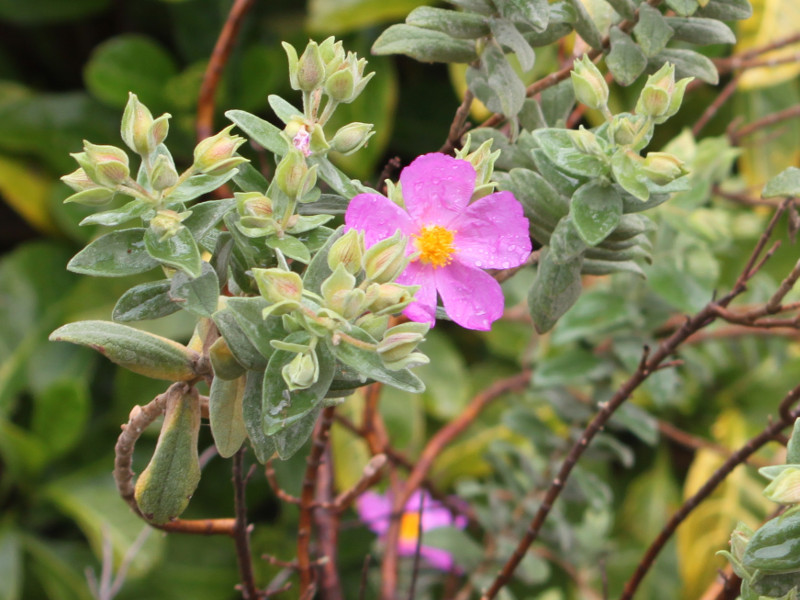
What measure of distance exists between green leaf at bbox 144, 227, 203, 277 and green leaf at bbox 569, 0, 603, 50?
0.84 ft

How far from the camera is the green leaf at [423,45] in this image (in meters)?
0.50

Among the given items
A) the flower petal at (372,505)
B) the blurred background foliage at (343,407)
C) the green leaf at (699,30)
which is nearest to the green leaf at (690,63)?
the green leaf at (699,30)

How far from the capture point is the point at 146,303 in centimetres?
42

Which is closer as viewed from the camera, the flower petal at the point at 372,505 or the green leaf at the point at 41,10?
the flower petal at the point at 372,505

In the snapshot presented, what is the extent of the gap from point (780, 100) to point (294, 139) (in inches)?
56.1

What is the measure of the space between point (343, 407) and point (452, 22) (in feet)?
2.23

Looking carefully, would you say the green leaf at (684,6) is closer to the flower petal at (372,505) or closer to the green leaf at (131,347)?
the green leaf at (131,347)

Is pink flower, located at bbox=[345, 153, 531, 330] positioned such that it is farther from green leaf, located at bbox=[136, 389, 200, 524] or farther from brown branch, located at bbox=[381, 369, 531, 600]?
brown branch, located at bbox=[381, 369, 531, 600]

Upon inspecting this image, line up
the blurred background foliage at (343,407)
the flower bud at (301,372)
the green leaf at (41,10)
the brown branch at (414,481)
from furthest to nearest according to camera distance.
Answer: the green leaf at (41,10)
the blurred background foliage at (343,407)
the brown branch at (414,481)
the flower bud at (301,372)

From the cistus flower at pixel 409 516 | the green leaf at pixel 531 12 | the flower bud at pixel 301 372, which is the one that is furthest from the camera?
the cistus flower at pixel 409 516

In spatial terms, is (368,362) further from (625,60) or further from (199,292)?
(625,60)

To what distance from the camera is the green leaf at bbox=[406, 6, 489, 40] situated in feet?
1.61

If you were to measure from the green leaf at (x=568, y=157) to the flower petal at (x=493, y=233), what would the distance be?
0.10 feet

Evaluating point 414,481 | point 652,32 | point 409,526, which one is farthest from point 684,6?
point 409,526
